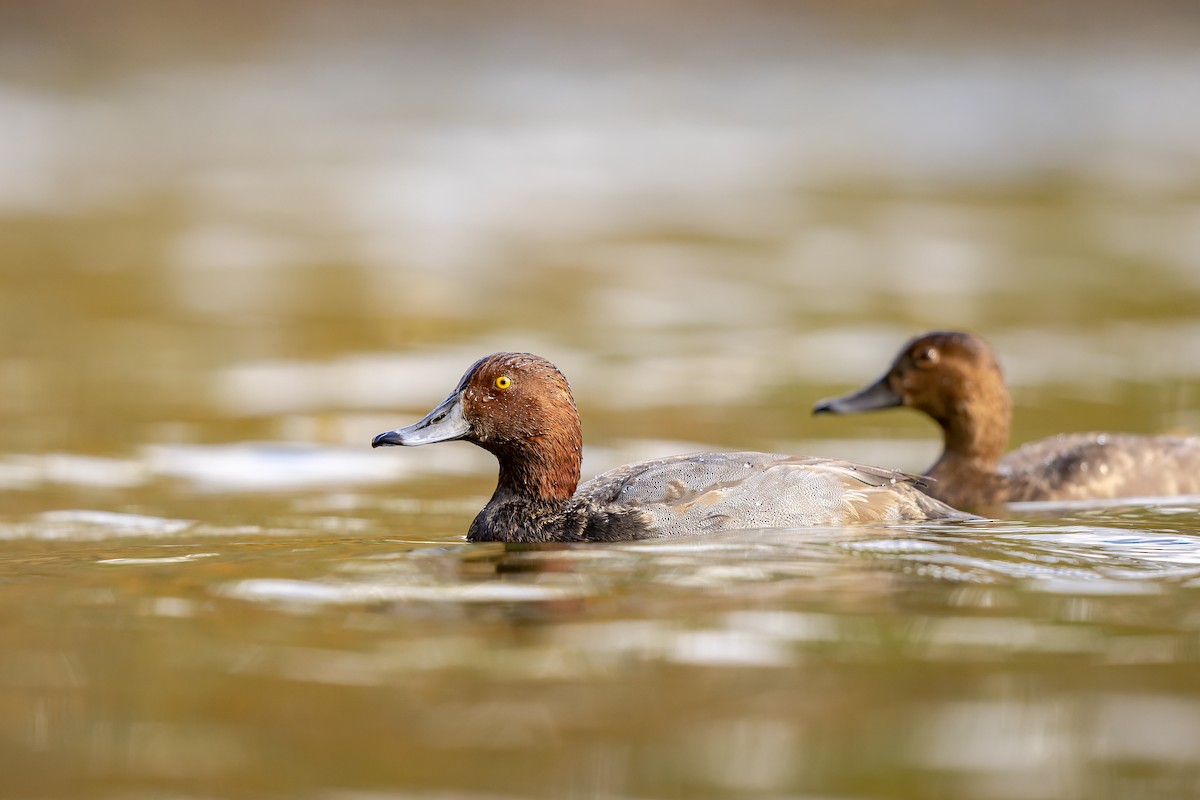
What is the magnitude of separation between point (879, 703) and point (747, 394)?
7.62 metres

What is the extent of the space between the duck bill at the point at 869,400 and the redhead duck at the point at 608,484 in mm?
2218

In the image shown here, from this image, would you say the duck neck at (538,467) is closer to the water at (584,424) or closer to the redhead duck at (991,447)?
the water at (584,424)

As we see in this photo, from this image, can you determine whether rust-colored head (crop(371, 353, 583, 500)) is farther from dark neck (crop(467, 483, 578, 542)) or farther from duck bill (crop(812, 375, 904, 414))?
→ duck bill (crop(812, 375, 904, 414))

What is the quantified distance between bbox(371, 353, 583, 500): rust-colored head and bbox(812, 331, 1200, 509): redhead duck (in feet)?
8.16

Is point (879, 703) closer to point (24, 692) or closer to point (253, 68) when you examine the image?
point (24, 692)

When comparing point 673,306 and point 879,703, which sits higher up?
point 673,306

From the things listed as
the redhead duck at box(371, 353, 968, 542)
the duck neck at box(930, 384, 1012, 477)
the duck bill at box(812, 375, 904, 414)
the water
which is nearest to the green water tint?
A: the water

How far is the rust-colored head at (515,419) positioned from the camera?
8406 millimetres

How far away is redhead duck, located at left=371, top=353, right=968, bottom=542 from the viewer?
25.9 ft

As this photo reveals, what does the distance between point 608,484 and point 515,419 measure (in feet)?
1.65

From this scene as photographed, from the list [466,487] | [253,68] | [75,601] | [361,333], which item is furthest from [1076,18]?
Answer: [75,601]

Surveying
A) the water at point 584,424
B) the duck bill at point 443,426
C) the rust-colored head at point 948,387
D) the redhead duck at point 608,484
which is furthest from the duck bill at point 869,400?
the duck bill at point 443,426

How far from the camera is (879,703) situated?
5562mm

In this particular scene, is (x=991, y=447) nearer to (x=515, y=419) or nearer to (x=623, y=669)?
(x=515, y=419)
